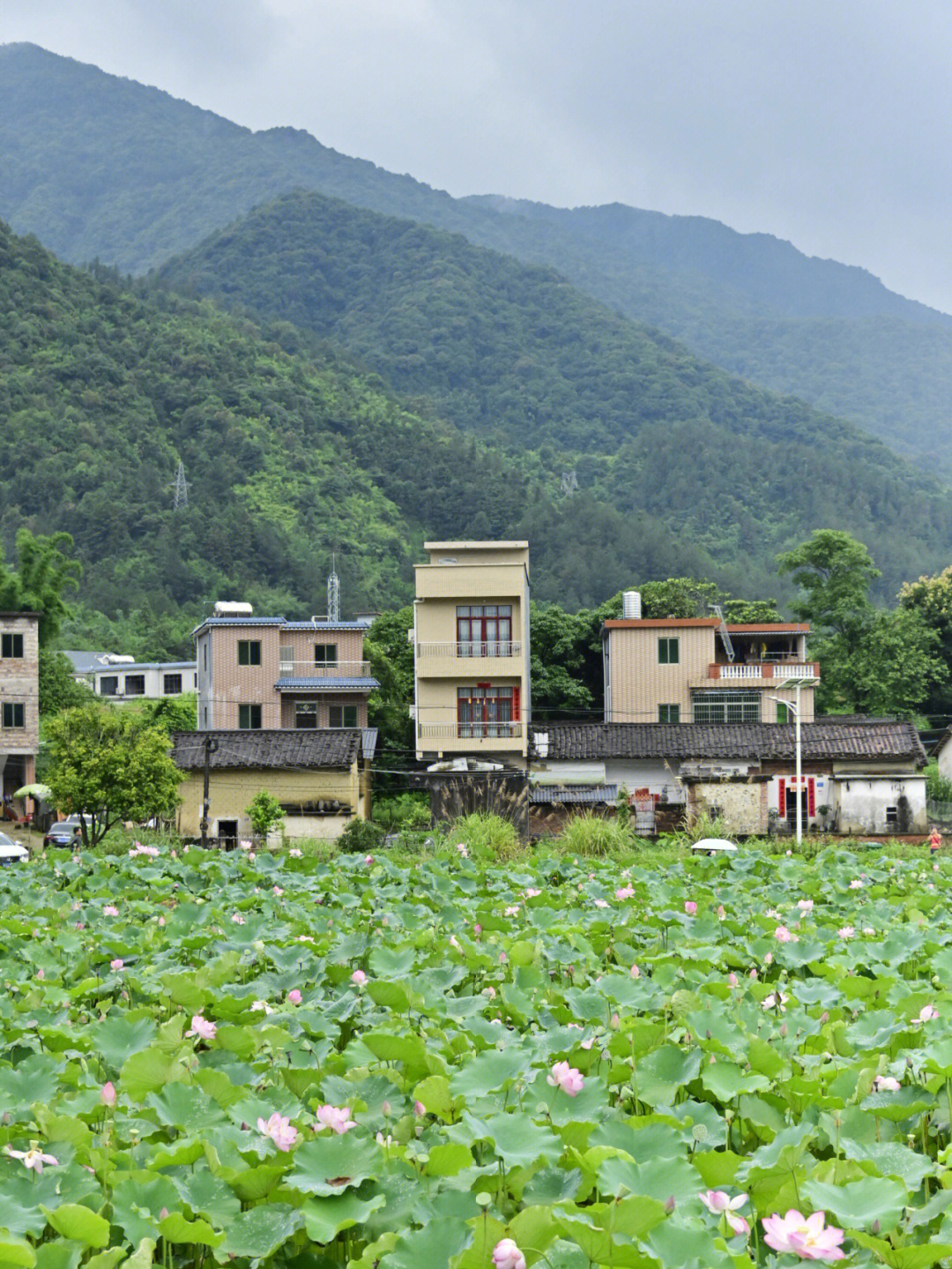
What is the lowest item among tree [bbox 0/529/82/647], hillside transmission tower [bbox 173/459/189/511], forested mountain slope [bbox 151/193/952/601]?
tree [bbox 0/529/82/647]

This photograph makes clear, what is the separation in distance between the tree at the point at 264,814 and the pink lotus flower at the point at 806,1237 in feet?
95.5

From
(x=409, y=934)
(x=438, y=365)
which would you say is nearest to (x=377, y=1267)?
(x=409, y=934)

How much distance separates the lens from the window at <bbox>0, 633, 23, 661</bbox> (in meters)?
41.4

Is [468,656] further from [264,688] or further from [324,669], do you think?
[264,688]

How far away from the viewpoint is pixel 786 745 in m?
35.4

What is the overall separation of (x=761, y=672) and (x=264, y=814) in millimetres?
17799

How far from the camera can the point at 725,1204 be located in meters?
2.99

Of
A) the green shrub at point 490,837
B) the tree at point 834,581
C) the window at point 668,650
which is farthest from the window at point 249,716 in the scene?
the green shrub at point 490,837

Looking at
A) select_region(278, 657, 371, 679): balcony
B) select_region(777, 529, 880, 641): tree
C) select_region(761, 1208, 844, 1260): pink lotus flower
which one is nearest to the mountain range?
select_region(777, 529, 880, 641): tree

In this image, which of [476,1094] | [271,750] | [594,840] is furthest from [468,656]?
[476,1094]

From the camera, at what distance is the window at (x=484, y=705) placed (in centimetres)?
3838

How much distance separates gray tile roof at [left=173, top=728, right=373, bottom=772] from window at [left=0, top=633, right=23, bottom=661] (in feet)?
26.4

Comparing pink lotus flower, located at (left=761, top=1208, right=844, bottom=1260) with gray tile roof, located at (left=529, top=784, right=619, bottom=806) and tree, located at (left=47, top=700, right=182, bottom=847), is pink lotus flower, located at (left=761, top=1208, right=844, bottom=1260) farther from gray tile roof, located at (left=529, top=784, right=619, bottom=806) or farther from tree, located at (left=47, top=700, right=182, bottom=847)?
gray tile roof, located at (left=529, top=784, right=619, bottom=806)

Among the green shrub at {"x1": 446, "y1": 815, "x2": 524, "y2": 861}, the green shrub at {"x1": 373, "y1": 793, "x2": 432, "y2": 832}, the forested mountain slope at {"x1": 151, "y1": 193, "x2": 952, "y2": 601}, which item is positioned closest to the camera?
the green shrub at {"x1": 446, "y1": 815, "x2": 524, "y2": 861}
